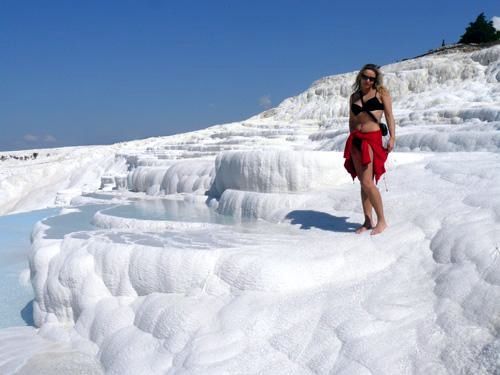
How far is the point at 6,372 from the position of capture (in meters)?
2.68

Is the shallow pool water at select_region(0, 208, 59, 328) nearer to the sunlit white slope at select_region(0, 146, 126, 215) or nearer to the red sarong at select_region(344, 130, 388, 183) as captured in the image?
the red sarong at select_region(344, 130, 388, 183)

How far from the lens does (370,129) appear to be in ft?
10.1

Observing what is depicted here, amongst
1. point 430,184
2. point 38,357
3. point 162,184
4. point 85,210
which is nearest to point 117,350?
point 38,357

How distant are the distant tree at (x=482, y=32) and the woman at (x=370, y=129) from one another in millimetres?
26229

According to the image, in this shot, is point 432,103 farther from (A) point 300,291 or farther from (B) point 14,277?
(A) point 300,291

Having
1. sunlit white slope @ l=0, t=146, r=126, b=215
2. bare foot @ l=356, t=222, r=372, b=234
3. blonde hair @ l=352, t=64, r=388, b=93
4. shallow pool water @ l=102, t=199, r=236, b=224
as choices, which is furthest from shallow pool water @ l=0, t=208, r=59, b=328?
sunlit white slope @ l=0, t=146, r=126, b=215

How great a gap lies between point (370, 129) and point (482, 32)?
2646cm

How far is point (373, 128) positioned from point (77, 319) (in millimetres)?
2295

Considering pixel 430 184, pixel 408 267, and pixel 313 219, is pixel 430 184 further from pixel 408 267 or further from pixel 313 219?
pixel 408 267

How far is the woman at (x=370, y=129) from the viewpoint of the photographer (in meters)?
3.03

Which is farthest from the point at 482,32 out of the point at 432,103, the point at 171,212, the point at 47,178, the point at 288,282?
the point at 288,282

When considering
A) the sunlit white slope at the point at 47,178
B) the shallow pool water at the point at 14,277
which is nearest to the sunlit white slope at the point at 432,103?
the shallow pool water at the point at 14,277

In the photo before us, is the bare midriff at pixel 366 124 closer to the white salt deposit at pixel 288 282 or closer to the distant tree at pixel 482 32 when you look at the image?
the white salt deposit at pixel 288 282

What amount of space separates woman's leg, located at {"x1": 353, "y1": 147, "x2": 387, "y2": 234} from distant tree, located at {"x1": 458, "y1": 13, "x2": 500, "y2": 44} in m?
26.3
